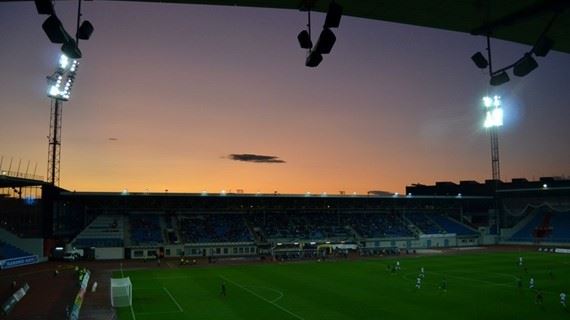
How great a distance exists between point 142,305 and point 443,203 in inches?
3459

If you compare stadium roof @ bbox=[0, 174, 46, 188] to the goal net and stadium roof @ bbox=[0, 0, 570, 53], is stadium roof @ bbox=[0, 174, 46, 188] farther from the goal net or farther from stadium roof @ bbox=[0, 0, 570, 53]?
stadium roof @ bbox=[0, 0, 570, 53]

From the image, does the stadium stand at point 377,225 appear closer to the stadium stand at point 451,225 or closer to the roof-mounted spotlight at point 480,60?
the stadium stand at point 451,225

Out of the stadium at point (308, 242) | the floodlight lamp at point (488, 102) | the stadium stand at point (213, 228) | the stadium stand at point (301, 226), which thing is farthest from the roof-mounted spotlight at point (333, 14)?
the stadium stand at point (301, 226)

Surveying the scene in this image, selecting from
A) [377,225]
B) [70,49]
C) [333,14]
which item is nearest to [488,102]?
[377,225]

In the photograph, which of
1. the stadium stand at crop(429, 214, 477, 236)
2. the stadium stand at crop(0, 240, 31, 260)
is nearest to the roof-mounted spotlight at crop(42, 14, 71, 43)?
the stadium stand at crop(0, 240, 31, 260)

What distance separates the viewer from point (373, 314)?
34062mm

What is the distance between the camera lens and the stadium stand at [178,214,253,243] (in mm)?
85500

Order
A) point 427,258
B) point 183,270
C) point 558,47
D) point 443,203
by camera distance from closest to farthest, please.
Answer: point 558,47, point 183,270, point 427,258, point 443,203

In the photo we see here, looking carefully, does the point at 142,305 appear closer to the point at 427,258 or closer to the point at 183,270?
the point at 183,270

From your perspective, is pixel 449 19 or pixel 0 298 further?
pixel 0 298

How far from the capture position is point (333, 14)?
11.4 metres

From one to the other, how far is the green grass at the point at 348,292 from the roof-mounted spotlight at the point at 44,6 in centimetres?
2655

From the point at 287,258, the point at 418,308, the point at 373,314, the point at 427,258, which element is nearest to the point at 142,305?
the point at 373,314

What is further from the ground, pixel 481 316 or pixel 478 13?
pixel 478 13
